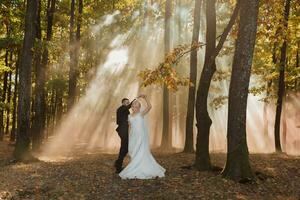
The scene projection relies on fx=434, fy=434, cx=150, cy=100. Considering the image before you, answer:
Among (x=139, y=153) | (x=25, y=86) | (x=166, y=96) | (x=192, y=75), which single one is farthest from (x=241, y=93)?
(x=166, y=96)

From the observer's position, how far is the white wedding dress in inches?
534

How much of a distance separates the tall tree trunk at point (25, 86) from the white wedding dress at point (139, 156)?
673 cm

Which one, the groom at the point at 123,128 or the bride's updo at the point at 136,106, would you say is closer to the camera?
the bride's updo at the point at 136,106

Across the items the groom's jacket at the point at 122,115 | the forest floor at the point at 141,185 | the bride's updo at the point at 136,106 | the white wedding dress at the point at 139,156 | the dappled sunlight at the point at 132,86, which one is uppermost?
the dappled sunlight at the point at 132,86

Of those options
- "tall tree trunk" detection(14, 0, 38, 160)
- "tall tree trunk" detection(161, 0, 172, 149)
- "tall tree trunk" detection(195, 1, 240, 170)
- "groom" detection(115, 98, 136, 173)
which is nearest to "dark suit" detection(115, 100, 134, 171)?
"groom" detection(115, 98, 136, 173)

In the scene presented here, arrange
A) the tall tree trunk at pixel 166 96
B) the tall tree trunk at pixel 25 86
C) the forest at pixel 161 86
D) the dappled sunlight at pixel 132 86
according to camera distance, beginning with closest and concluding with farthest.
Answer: the forest at pixel 161 86 → the tall tree trunk at pixel 25 86 → the tall tree trunk at pixel 166 96 → the dappled sunlight at pixel 132 86

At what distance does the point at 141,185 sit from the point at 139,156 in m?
1.27

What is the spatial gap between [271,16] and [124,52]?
776 inches

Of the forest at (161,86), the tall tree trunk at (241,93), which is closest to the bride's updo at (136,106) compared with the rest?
the forest at (161,86)

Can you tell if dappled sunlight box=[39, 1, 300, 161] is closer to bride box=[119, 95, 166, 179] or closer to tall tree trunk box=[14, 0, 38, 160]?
tall tree trunk box=[14, 0, 38, 160]

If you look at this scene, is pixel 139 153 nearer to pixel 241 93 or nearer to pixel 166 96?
pixel 241 93

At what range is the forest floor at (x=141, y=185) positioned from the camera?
11.9 metres

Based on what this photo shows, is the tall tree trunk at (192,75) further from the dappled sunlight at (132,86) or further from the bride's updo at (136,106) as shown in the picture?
the dappled sunlight at (132,86)

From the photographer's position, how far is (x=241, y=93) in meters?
13.5
